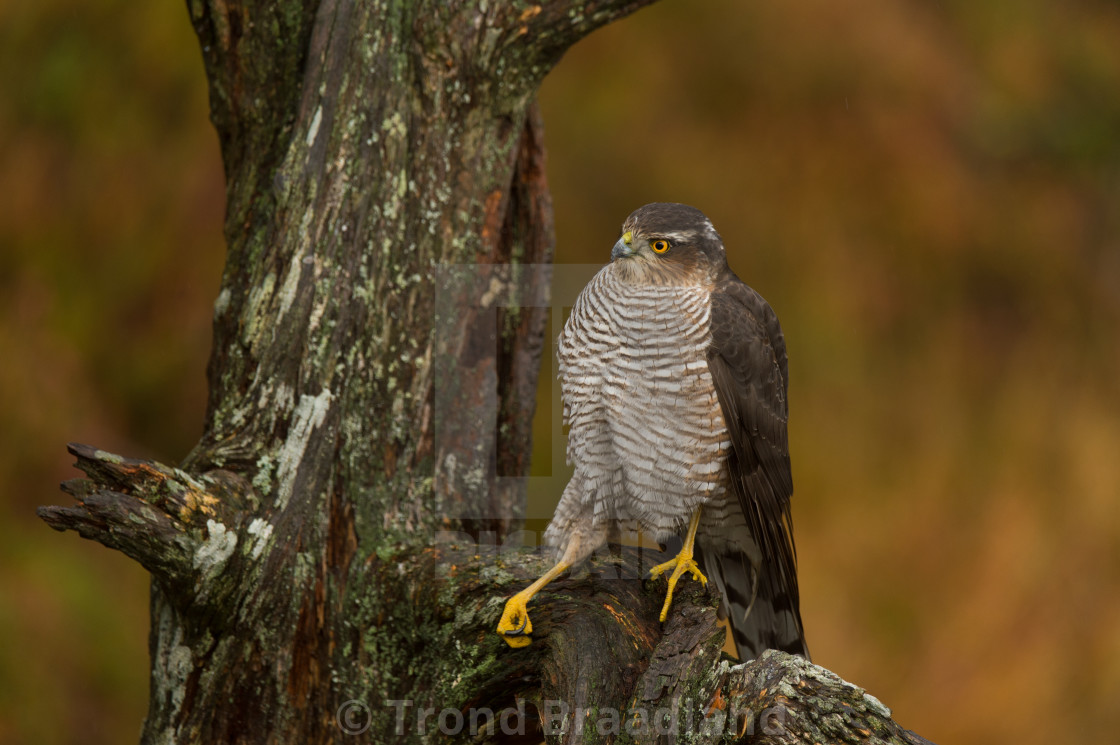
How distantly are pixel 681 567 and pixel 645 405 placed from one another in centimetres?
50

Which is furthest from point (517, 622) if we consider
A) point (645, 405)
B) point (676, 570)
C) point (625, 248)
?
point (625, 248)

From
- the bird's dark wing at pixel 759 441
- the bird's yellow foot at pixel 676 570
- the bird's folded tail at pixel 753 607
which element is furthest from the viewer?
the bird's folded tail at pixel 753 607

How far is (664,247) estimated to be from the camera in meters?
3.07

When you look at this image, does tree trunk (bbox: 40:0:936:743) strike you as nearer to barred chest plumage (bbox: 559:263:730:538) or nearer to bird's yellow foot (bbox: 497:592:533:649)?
bird's yellow foot (bbox: 497:592:533:649)

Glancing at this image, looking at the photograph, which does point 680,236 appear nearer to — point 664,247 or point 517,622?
point 664,247

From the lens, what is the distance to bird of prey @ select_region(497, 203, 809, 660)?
2.99m

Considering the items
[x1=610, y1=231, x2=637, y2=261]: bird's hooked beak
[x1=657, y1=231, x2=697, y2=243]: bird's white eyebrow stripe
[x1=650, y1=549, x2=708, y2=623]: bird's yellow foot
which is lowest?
[x1=650, y1=549, x2=708, y2=623]: bird's yellow foot

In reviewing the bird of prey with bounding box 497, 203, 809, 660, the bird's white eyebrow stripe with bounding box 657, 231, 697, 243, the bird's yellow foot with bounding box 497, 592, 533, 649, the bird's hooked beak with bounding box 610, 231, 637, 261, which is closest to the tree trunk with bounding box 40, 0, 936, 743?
the bird's yellow foot with bounding box 497, 592, 533, 649

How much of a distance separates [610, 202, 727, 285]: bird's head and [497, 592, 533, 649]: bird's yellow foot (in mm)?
1060

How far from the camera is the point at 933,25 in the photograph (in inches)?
258

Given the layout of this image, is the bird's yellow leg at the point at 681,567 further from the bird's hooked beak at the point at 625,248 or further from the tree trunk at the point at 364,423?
the bird's hooked beak at the point at 625,248

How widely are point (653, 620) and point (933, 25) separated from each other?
5.26m

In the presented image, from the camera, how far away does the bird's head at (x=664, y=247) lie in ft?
10.1

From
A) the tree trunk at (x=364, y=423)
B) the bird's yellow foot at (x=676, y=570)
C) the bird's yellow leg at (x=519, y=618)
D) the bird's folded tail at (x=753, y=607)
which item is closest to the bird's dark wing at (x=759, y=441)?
the bird's folded tail at (x=753, y=607)
